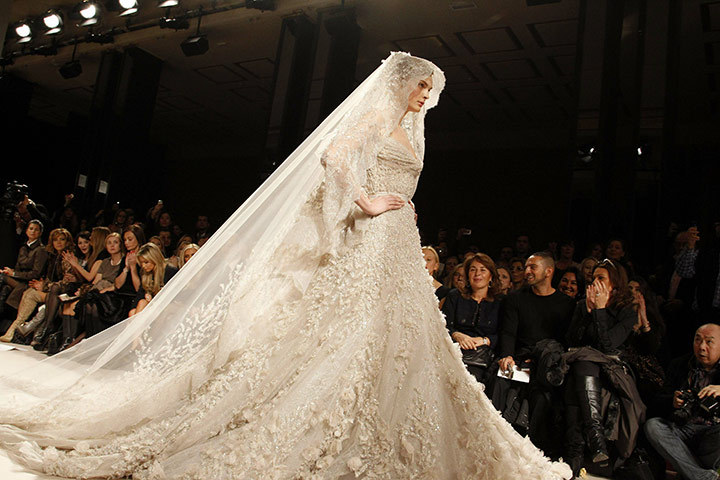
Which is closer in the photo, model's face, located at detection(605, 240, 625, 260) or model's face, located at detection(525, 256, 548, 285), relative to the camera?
model's face, located at detection(525, 256, 548, 285)

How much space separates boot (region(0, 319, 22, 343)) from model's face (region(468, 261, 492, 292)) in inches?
188

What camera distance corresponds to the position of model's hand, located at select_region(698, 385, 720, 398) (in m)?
2.84

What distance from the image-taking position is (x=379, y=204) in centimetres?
212

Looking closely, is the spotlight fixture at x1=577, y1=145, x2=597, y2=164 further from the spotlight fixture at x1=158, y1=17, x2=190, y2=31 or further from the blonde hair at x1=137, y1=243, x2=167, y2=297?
the spotlight fixture at x1=158, y1=17, x2=190, y2=31

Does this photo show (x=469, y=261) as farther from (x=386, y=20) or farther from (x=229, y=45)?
(x=229, y=45)

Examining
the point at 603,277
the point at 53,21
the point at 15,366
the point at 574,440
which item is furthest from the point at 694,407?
the point at 53,21

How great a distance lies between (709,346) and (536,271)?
0.98m

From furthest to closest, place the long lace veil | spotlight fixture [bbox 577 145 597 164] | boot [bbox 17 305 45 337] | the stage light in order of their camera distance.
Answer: the stage light, boot [bbox 17 305 45 337], spotlight fixture [bbox 577 145 597 164], the long lace veil

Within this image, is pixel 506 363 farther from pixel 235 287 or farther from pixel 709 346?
pixel 235 287

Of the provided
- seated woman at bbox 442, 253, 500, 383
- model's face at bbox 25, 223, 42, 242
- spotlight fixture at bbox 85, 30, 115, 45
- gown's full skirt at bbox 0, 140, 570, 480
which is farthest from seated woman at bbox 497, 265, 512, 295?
spotlight fixture at bbox 85, 30, 115, 45

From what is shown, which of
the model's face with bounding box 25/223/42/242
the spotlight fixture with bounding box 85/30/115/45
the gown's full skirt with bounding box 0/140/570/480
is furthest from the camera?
the spotlight fixture with bounding box 85/30/115/45

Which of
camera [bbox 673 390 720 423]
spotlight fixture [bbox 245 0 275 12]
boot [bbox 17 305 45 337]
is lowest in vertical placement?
boot [bbox 17 305 45 337]

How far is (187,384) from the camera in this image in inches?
85.0

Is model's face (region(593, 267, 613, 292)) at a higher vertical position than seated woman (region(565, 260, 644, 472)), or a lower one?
higher
